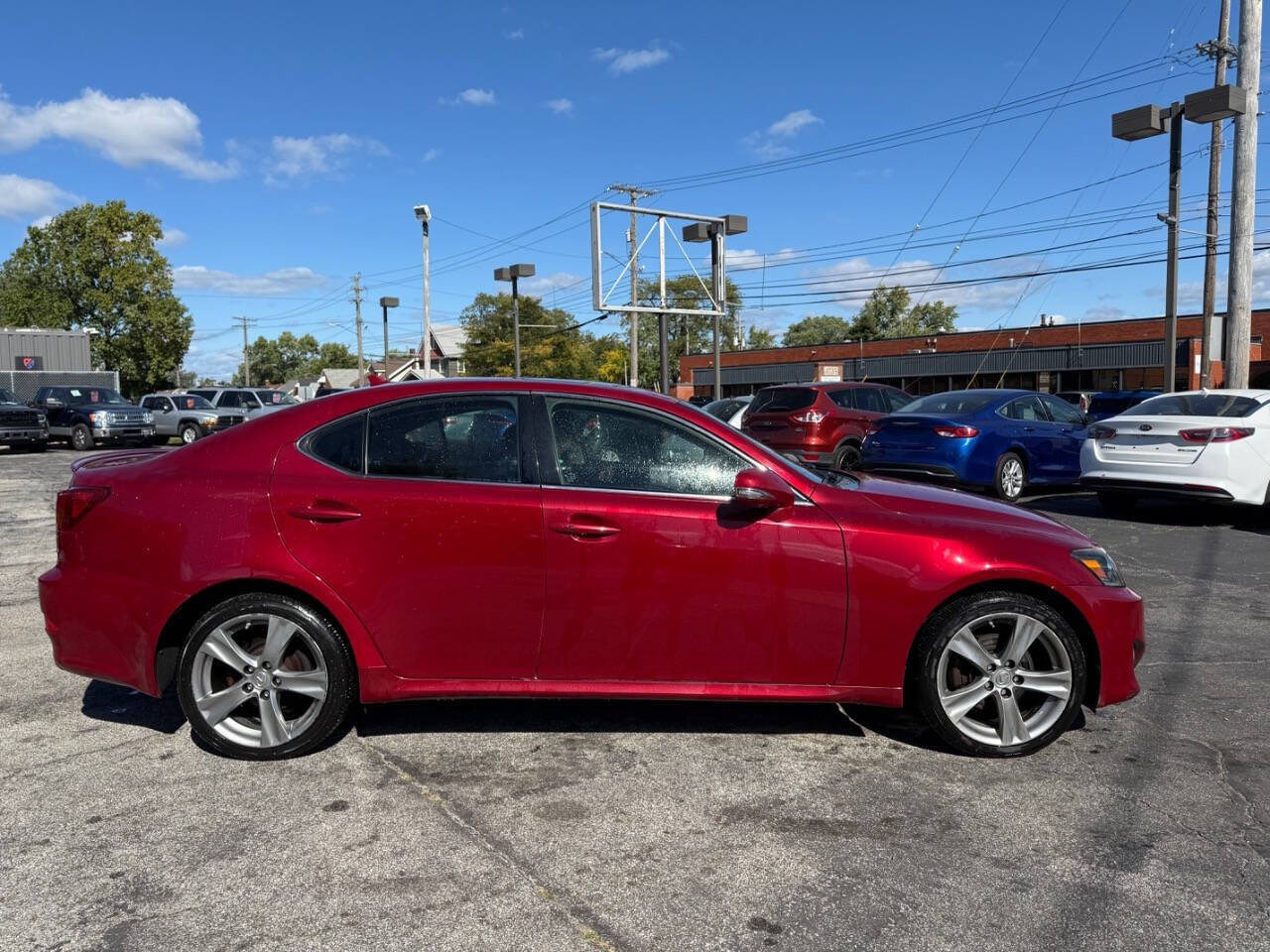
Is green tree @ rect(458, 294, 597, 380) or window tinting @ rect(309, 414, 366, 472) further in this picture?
green tree @ rect(458, 294, 597, 380)

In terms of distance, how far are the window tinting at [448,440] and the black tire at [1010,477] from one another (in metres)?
9.14

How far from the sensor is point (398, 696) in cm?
388

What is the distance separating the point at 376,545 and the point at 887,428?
924 centimetres

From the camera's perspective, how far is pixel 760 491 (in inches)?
148

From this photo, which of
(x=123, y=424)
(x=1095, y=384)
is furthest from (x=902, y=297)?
(x=123, y=424)

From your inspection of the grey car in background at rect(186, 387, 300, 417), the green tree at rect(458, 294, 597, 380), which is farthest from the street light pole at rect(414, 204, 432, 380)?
the green tree at rect(458, 294, 597, 380)

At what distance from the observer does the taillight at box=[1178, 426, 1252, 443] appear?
9305mm

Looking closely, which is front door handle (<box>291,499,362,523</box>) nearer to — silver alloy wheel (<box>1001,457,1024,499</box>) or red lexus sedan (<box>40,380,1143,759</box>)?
red lexus sedan (<box>40,380,1143,759</box>)

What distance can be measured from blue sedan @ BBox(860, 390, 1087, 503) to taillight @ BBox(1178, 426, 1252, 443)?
247 cm

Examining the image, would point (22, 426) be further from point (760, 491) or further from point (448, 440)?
point (760, 491)

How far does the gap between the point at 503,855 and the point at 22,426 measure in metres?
27.2

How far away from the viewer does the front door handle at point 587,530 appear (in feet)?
12.3

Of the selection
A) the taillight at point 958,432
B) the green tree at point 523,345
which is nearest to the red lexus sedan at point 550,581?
the taillight at point 958,432

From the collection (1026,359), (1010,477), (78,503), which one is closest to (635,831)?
(78,503)
